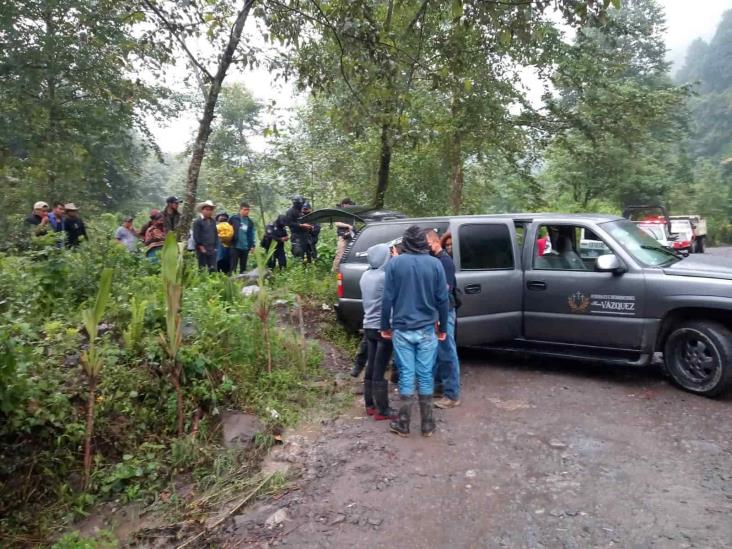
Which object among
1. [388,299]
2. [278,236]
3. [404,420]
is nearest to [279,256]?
[278,236]

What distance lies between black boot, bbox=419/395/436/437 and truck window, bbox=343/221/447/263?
2.35 m

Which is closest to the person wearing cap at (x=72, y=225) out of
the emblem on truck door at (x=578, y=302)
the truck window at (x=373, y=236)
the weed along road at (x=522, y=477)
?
the truck window at (x=373, y=236)

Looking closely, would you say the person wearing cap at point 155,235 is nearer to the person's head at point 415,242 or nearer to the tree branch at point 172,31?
the tree branch at point 172,31

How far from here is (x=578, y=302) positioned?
558 centimetres

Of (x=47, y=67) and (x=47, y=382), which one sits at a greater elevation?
(x=47, y=67)

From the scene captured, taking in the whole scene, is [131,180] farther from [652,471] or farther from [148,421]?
[652,471]

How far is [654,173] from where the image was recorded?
99.2ft

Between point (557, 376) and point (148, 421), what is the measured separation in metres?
4.29

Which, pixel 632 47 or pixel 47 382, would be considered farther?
pixel 632 47

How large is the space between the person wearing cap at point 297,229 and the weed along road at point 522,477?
17.5ft

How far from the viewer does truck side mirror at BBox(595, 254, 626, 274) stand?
5266mm

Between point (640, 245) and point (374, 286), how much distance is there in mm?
3041

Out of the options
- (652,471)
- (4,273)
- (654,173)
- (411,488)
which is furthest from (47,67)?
(654,173)

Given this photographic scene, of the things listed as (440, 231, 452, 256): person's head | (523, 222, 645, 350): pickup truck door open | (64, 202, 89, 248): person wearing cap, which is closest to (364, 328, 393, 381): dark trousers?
(440, 231, 452, 256): person's head
